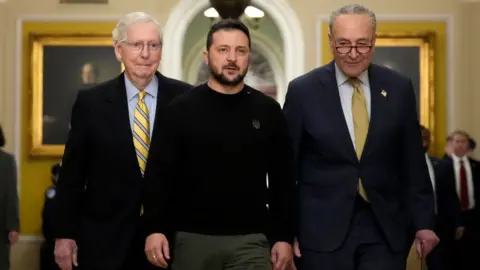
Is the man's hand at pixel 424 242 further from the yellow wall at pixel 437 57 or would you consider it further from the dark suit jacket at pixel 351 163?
the yellow wall at pixel 437 57

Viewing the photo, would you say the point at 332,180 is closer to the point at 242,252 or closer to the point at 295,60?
the point at 242,252

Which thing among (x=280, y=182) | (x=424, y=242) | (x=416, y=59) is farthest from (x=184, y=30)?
(x=280, y=182)

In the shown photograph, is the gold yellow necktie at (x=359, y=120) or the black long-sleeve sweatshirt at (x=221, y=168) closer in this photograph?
the black long-sleeve sweatshirt at (x=221, y=168)

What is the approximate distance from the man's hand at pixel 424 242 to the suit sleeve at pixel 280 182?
0.58 meters

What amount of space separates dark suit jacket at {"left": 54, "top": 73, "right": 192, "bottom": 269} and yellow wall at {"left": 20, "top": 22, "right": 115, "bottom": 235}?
231 inches

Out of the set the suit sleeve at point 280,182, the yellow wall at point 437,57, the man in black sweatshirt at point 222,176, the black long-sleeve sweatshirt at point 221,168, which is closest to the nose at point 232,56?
the man in black sweatshirt at point 222,176

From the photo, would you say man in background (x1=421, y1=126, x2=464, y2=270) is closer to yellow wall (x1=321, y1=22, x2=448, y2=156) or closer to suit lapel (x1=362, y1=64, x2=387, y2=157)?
yellow wall (x1=321, y1=22, x2=448, y2=156)

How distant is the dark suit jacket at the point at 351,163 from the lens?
3.48 metres

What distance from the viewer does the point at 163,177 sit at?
3221 mm

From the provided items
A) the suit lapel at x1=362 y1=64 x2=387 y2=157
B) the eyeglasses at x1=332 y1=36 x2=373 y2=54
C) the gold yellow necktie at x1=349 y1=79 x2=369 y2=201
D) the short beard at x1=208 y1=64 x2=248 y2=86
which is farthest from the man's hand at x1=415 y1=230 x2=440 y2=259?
the short beard at x1=208 y1=64 x2=248 y2=86

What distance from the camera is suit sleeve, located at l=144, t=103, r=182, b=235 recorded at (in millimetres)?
3199

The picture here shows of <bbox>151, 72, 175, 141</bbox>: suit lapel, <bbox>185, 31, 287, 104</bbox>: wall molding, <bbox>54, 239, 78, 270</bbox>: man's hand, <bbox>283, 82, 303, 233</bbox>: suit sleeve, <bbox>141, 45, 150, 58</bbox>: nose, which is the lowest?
<bbox>54, 239, 78, 270</bbox>: man's hand

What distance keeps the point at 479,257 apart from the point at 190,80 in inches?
283

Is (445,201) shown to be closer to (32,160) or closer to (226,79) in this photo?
(32,160)
